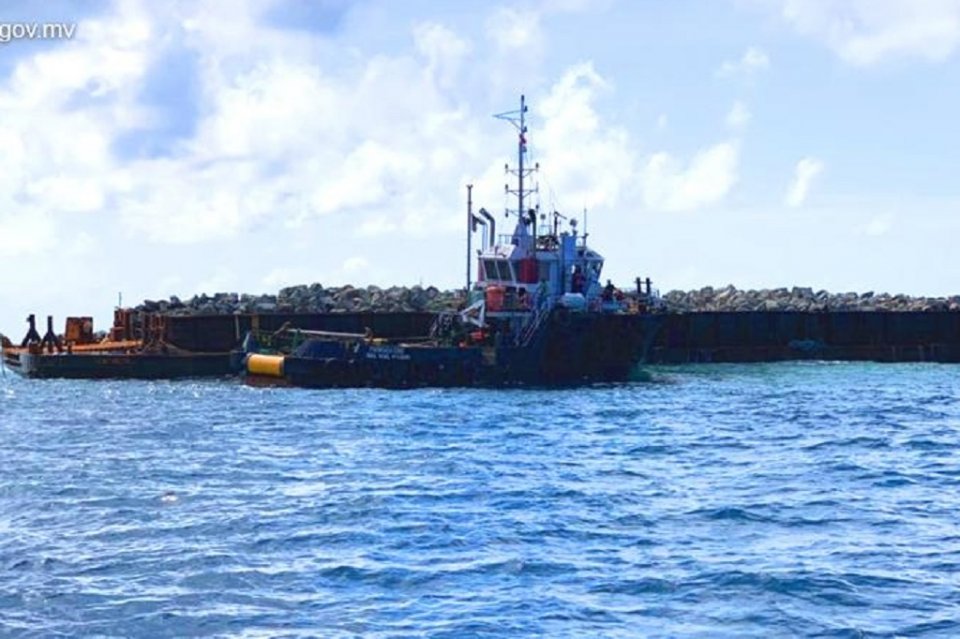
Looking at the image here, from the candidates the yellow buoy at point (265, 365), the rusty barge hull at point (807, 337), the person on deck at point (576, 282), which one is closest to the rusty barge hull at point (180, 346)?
the yellow buoy at point (265, 365)

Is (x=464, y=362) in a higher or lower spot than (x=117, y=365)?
higher

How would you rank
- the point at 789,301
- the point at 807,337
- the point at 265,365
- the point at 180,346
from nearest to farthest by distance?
the point at 265,365, the point at 180,346, the point at 807,337, the point at 789,301

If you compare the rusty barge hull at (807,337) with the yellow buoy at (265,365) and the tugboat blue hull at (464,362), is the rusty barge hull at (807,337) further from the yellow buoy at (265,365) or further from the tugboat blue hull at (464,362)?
the yellow buoy at (265,365)

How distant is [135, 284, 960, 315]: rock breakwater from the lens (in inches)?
2972

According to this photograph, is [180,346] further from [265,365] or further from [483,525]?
[483,525]

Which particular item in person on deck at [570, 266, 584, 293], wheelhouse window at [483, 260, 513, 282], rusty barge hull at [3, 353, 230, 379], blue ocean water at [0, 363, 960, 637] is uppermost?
wheelhouse window at [483, 260, 513, 282]

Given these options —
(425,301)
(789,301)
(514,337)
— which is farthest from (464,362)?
(789,301)

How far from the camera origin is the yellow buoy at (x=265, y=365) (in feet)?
171

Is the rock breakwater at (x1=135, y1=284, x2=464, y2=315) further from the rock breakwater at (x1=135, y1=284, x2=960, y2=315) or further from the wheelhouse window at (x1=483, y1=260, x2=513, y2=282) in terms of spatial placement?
the wheelhouse window at (x1=483, y1=260, x2=513, y2=282)

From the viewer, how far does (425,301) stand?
7875 cm

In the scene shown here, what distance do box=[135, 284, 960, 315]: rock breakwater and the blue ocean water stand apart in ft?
106

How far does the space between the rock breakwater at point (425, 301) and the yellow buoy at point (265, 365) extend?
15287 millimetres

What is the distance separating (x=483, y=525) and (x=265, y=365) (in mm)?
31710

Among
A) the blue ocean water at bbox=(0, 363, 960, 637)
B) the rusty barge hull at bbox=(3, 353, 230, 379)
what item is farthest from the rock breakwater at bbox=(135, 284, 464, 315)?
the blue ocean water at bbox=(0, 363, 960, 637)
